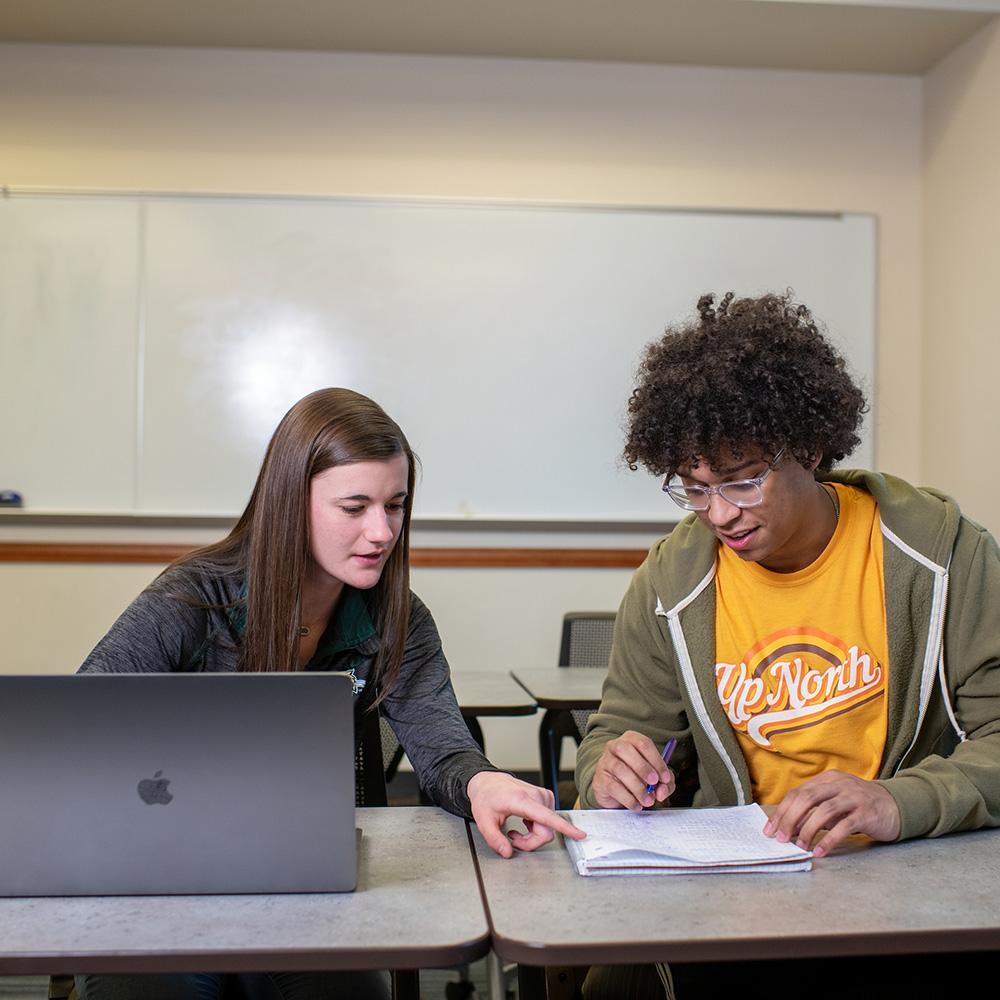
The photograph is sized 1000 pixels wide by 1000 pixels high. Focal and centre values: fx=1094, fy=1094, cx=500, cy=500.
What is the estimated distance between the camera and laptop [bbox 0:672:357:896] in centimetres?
94

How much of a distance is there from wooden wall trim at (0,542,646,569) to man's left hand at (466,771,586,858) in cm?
229

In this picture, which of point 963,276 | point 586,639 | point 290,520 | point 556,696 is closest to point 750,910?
point 290,520

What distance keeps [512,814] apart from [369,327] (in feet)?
8.50

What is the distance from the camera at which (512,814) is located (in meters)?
1.17

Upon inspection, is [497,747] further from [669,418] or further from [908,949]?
[908,949]

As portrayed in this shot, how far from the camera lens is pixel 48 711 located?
0.94 meters

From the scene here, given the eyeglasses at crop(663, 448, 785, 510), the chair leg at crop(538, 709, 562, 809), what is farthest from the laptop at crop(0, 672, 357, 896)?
the chair leg at crop(538, 709, 562, 809)

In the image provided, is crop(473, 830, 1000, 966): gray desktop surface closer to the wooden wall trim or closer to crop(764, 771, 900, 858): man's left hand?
crop(764, 771, 900, 858): man's left hand

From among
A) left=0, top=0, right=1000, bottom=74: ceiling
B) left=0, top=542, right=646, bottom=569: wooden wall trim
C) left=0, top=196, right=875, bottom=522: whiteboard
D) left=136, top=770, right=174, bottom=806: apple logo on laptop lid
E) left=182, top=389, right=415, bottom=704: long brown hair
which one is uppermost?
left=0, top=0, right=1000, bottom=74: ceiling

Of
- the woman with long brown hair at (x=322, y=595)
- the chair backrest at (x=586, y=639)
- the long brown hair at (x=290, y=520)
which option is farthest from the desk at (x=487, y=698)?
the long brown hair at (x=290, y=520)

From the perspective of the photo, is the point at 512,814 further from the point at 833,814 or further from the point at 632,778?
the point at 833,814

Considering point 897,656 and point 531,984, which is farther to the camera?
point 897,656

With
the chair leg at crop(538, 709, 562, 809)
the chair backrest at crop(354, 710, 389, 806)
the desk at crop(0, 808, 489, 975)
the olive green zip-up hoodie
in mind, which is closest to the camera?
the desk at crop(0, 808, 489, 975)

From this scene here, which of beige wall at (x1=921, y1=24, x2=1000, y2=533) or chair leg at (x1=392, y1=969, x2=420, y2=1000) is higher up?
beige wall at (x1=921, y1=24, x2=1000, y2=533)
